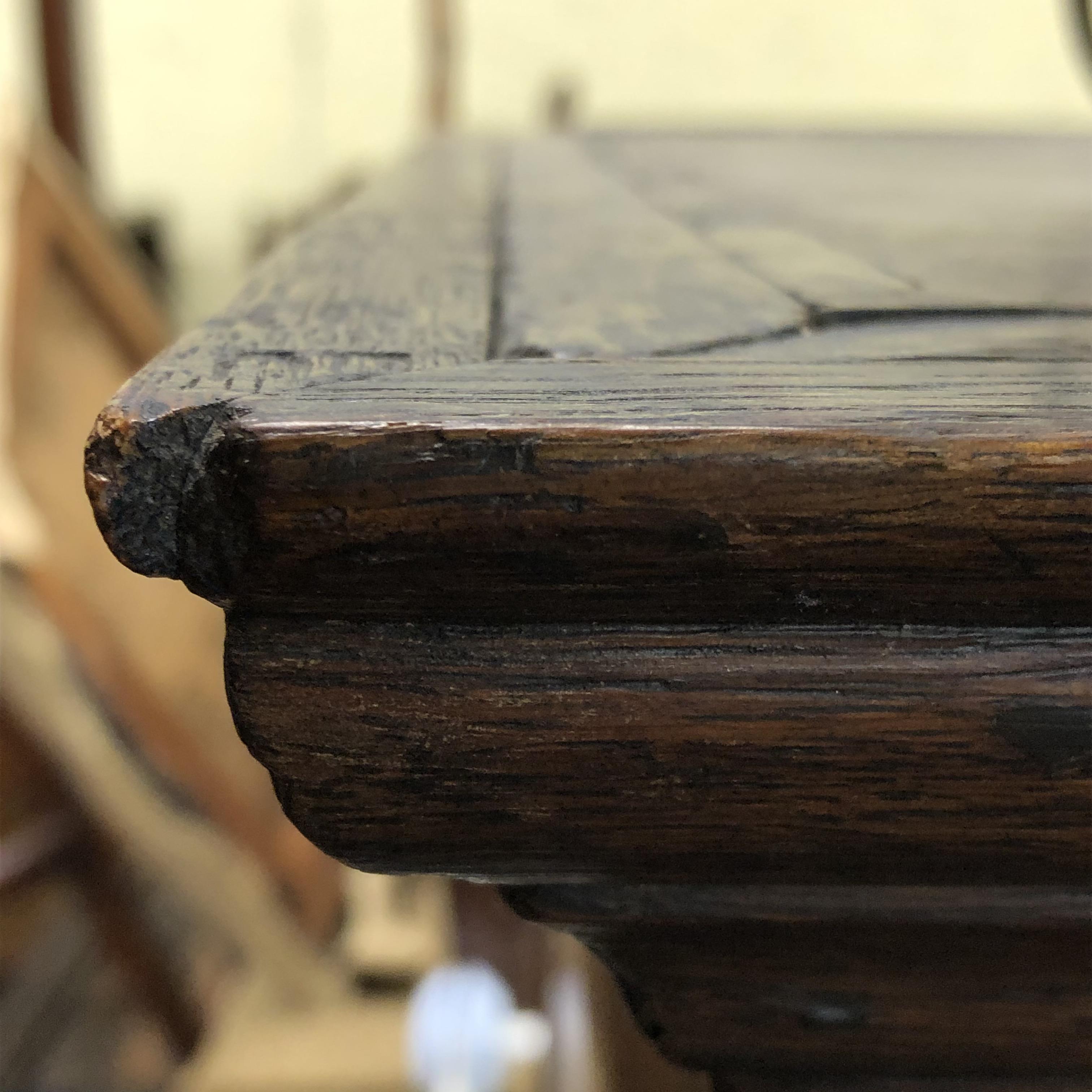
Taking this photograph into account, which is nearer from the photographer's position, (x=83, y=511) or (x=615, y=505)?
(x=615, y=505)

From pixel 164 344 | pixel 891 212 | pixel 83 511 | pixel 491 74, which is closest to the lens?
pixel 891 212

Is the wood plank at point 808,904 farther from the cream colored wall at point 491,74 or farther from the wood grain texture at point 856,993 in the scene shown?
the cream colored wall at point 491,74

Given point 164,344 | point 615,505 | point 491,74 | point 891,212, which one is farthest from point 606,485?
point 491,74

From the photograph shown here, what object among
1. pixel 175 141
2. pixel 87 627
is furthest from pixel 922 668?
pixel 175 141

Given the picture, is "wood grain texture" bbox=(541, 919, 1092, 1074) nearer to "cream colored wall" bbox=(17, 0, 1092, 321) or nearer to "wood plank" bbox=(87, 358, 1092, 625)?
"wood plank" bbox=(87, 358, 1092, 625)

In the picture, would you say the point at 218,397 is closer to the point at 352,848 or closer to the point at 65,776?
the point at 352,848

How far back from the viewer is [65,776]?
921 millimetres

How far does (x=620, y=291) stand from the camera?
20 cm

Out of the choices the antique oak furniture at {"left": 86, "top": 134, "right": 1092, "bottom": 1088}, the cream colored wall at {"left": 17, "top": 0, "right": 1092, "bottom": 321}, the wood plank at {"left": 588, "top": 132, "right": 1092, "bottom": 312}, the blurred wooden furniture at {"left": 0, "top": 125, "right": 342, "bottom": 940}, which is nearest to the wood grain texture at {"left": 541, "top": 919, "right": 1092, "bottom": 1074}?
the antique oak furniture at {"left": 86, "top": 134, "right": 1092, "bottom": 1088}

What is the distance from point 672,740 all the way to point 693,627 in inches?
0.7

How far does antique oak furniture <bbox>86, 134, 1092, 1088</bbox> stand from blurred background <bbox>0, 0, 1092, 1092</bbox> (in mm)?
88

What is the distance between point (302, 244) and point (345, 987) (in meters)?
0.87

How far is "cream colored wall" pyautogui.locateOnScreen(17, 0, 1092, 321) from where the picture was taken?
1770 millimetres

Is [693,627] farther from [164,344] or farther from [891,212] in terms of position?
[164,344]
